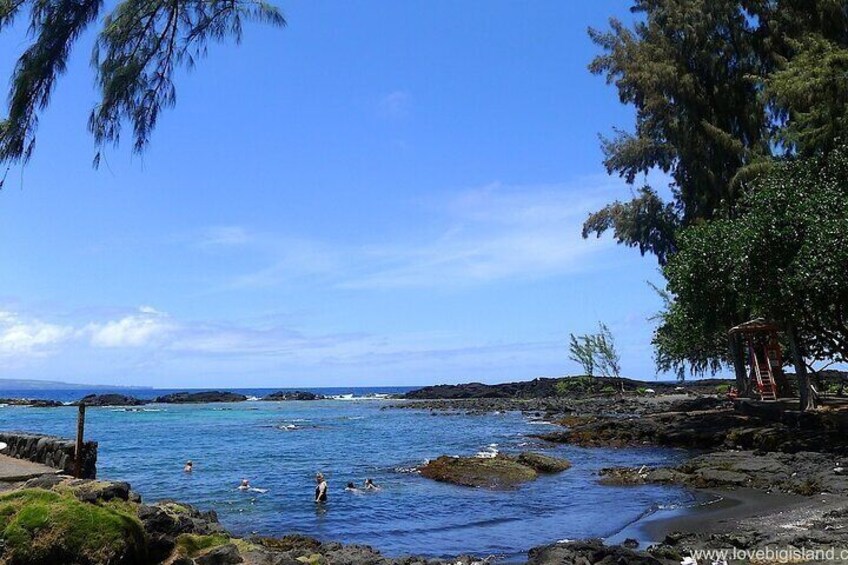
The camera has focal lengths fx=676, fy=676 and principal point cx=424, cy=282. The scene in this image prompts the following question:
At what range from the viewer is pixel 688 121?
3275cm

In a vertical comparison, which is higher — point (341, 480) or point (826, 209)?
point (826, 209)

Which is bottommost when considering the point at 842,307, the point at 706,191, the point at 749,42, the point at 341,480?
the point at 341,480

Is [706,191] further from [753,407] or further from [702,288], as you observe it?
[753,407]

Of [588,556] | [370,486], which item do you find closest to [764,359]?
[370,486]

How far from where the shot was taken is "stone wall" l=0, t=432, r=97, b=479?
15180mm

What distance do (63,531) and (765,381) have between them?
32.7 m

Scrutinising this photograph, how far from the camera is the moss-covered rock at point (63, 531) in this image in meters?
9.06

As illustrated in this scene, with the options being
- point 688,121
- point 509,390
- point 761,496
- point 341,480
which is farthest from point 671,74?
point 509,390

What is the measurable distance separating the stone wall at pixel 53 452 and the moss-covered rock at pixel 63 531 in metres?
5.48

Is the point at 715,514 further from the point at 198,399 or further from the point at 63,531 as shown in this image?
the point at 198,399

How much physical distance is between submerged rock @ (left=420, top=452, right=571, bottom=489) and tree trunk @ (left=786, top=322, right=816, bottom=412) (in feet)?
32.9

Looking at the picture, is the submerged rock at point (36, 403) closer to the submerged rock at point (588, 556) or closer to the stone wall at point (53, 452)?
the stone wall at point (53, 452)

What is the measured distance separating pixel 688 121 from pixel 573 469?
1816 cm

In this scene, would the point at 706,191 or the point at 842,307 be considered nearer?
the point at 842,307
